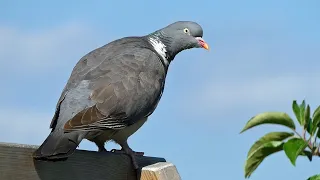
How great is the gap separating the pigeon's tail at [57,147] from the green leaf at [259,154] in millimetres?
1059

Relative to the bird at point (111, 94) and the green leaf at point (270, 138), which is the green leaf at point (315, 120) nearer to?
the green leaf at point (270, 138)

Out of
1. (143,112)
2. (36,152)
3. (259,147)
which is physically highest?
(259,147)

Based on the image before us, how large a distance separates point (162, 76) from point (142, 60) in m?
0.27

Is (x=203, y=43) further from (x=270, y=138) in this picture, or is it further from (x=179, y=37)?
(x=270, y=138)

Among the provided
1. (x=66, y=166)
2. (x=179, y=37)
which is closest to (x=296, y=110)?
(x=66, y=166)

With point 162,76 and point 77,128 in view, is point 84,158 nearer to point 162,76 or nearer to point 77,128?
point 77,128

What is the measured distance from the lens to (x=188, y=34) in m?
6.55

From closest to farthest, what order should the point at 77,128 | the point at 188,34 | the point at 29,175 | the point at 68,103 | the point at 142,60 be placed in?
the point at 29,175 < the point at 77,128 < the point at 68,103 < the point at 142,60 < the point at 188,34

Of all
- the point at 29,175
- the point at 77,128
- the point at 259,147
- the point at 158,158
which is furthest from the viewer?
the point at 77,128

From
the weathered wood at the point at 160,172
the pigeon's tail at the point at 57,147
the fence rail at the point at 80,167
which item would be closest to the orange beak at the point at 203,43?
the pigeon's tail at the point at 57,147

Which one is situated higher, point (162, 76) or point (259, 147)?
point (259, 147)

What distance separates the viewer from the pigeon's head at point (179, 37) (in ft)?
20.6

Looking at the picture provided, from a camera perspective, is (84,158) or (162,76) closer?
(84,158)

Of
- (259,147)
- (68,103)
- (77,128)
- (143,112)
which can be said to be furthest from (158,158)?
(259,147)
